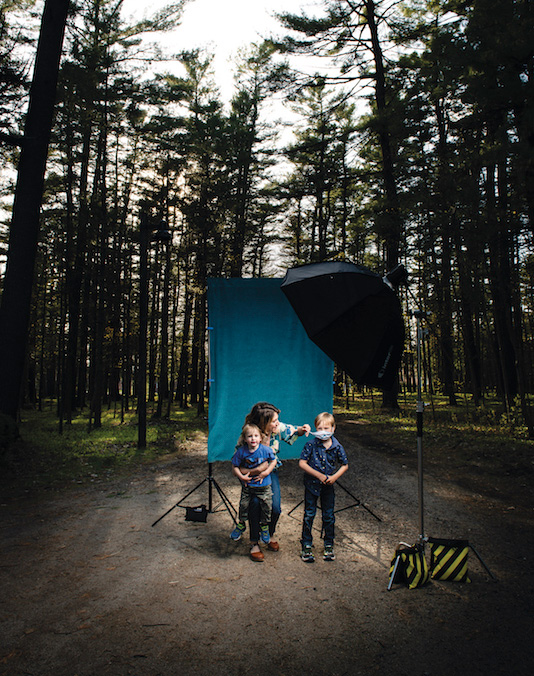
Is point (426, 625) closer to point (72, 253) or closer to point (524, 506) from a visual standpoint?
point (524, 506)

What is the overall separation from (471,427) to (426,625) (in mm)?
9570

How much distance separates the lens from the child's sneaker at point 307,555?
13.0 feet

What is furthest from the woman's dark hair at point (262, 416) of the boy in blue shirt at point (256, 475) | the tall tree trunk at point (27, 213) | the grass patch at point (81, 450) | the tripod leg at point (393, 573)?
the tall tree trunk at point (27, 213)

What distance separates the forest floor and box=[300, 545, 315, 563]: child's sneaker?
0.34 ft

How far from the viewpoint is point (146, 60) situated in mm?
12594

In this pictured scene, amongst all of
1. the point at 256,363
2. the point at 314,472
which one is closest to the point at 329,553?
the point at 314,472

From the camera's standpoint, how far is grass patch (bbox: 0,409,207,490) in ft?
24.2

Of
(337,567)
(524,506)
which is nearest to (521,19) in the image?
(524,506)

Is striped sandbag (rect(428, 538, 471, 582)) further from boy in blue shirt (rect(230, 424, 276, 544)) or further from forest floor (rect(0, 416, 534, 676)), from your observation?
boy in blue shirt (rect(230, 424, 276, 544))

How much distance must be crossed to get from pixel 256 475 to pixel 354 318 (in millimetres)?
1957

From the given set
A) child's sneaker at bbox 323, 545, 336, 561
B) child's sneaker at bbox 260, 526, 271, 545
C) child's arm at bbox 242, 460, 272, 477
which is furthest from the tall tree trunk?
child's sneaker at bbox 323, 545, 336, 561

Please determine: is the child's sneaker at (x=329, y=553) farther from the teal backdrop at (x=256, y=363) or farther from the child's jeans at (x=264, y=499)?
the teal backdrop at (x=256, y=363)

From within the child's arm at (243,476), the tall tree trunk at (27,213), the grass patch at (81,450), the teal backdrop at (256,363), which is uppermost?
the tall tree trunk at (27,213)

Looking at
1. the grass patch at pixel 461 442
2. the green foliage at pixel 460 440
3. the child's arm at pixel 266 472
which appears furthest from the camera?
the green foliage at pixel 460 440
